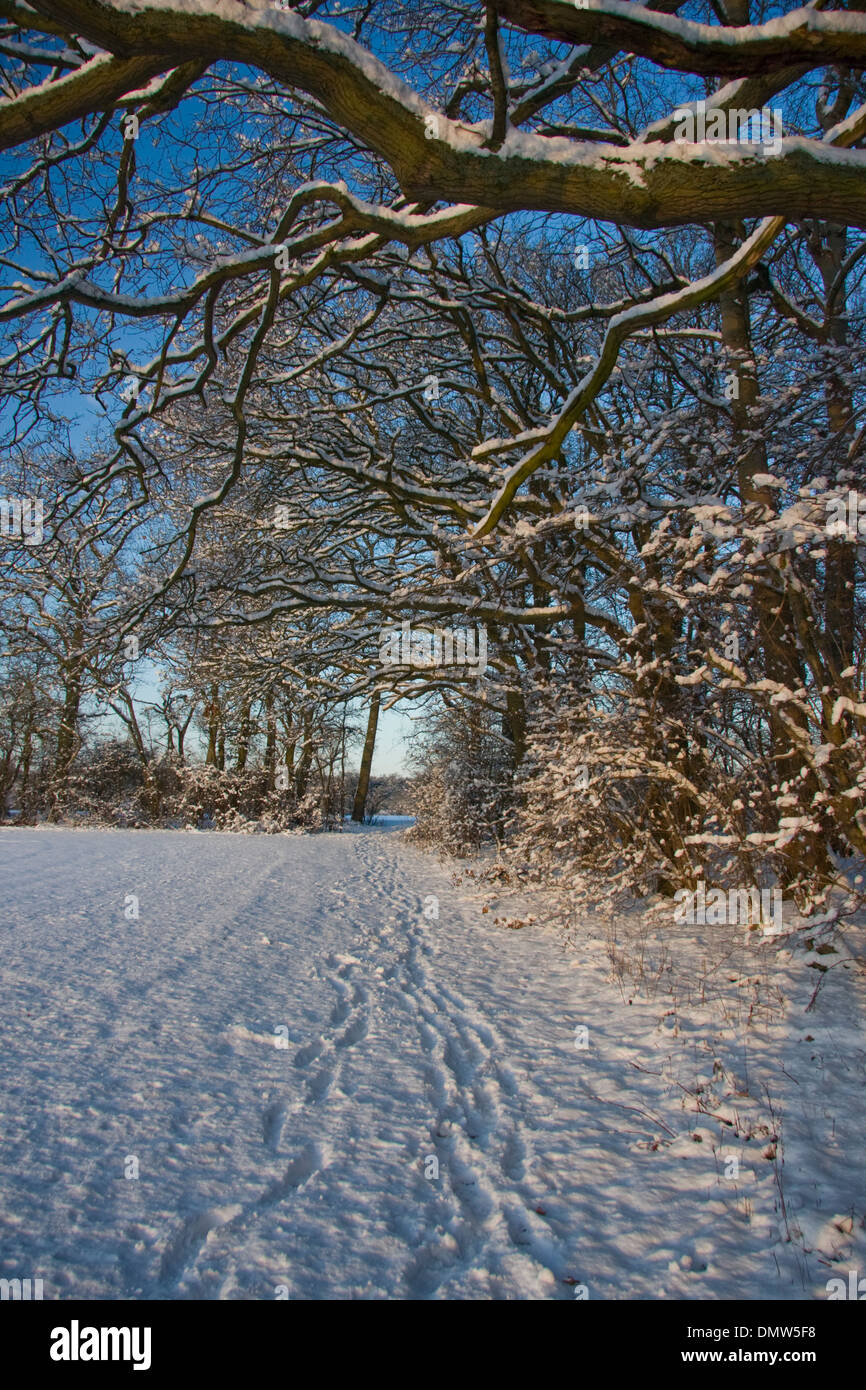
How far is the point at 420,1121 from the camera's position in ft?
9.05

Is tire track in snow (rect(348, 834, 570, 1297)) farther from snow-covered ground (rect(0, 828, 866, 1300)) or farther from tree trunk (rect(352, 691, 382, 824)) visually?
tree trunk (rect(352, 691, 382, 824))

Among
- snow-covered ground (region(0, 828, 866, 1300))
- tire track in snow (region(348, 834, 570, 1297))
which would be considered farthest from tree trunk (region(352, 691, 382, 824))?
tire track in snow (region(348, 834, 570, 1297))

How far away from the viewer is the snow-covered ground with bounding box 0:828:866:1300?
192 cm

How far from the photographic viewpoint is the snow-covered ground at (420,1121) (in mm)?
1921

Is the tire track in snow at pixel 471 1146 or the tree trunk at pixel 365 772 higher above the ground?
the tree trunk at pixel 365 772

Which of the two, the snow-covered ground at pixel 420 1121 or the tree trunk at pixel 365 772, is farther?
the tree trunk at pixel 365 772

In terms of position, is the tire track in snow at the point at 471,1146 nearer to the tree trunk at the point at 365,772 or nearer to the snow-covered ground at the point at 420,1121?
→ the snow-covered ground at the point at 420,1121

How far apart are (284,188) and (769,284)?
15.3ft

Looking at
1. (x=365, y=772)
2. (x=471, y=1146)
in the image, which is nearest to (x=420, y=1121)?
(x=471, y=1146)

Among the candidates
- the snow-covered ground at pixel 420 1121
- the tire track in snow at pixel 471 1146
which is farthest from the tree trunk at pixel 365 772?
the tire track in snow at pixel 471 1146

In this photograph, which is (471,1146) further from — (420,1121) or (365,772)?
(365,772)
